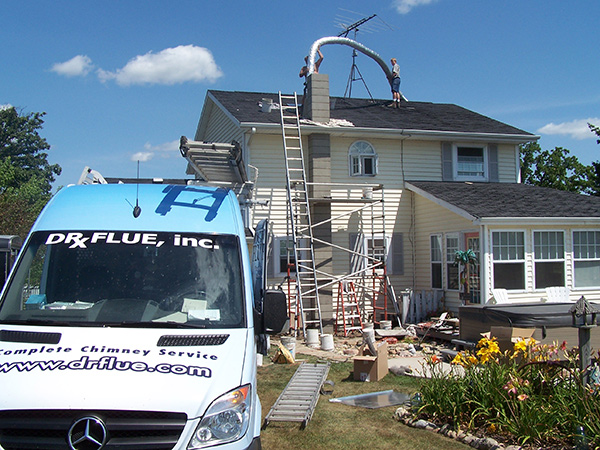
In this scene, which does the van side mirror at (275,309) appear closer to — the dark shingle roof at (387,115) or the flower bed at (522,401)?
the flower bed at (522,401)

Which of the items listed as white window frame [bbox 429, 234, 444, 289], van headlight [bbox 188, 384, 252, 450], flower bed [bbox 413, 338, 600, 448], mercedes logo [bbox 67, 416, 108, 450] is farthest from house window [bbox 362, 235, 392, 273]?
mercedes logo [bbox 67, 416, 108, 450]

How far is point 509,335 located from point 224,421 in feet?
21.5

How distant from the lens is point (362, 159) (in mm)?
16156

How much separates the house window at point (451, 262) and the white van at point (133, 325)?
9.88 metres

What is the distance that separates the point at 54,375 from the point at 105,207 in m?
1.75

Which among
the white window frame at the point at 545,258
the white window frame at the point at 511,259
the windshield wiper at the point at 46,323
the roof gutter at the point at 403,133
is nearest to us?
the windshield wiper at the point at 46,323

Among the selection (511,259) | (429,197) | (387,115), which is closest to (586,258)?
(511,259)

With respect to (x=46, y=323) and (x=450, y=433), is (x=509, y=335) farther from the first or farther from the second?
(x=46, y=323)

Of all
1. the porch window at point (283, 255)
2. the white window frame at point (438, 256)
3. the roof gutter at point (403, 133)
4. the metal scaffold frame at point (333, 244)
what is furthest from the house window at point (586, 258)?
the porch window at point (283, 255)

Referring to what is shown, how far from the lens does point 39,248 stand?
4.68 meters

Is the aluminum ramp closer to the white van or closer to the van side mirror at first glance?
the white van

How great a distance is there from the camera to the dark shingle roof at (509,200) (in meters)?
13.5

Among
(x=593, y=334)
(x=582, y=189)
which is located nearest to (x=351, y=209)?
(x=593, y=334)

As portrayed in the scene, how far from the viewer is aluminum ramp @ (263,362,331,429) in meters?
6.51
